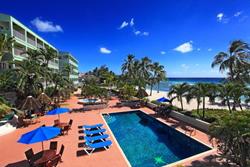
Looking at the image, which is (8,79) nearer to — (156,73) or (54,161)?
(54,161)

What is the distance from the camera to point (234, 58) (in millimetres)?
18750

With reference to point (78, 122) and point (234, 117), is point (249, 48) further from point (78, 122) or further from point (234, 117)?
point (78, 122)

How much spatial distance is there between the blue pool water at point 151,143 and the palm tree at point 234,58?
10.9 metres

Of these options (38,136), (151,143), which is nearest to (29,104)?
(38,136)

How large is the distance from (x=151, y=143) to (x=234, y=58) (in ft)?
47.8

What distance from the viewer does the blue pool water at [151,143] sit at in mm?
10124

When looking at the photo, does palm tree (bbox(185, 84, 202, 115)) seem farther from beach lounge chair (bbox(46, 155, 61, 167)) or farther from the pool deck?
beach lounge chair (bbox(46, 155, 61, 167))

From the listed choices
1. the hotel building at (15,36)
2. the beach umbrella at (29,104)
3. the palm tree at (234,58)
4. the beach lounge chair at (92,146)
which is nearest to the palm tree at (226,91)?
the palm tree at (234,58)

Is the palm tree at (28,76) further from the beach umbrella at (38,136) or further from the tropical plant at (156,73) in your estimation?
the tropical plant at (156,73)

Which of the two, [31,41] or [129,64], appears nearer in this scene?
[31,41]

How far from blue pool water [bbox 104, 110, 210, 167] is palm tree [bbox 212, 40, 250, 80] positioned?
35.7 ft

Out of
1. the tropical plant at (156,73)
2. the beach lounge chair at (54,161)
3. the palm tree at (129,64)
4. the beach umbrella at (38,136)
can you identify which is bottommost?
the beach lounge chair at (54,161)

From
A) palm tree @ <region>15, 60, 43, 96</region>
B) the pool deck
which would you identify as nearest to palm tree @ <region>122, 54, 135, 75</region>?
palm tree @ <region>15, 60, 43, 96</region>

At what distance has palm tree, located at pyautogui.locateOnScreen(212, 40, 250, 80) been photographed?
18.5m
